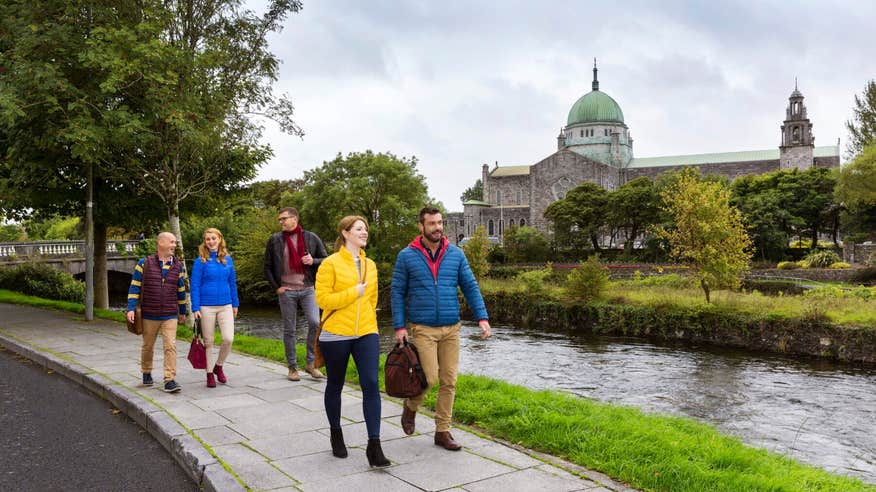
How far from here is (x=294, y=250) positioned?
852 centimetres

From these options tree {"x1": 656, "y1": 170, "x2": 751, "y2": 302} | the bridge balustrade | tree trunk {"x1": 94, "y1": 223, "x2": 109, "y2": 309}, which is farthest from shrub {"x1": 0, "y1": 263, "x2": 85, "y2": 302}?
tree {"x1": 656, "y1": 170, "x2": 751, "y2": 302}

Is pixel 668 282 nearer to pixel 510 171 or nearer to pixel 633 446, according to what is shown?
pixel 633 446

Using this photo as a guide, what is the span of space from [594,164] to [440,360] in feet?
268

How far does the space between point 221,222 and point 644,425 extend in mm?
40621

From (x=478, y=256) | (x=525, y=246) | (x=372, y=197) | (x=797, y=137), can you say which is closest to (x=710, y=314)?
(x=478, y=256)

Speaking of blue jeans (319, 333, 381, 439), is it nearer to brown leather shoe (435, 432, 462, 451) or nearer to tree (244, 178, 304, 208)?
brown leather shoe (435, 432, 462, 451)

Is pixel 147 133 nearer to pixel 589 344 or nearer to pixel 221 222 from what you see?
pixel 589 344

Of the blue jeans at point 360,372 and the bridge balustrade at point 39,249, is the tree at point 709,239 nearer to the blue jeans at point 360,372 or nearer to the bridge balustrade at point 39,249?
the blue jeans at point 360,372

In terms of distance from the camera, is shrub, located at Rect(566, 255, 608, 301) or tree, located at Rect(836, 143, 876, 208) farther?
tree, located at Rect(836, 143, 876, 208)

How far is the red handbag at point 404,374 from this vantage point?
212 inches

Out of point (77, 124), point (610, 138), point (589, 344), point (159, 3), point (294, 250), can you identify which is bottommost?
point (589, 344)

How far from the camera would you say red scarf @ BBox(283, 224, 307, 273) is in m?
8.50

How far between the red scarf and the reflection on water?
22.1ft

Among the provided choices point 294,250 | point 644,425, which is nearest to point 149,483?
point 294,250
